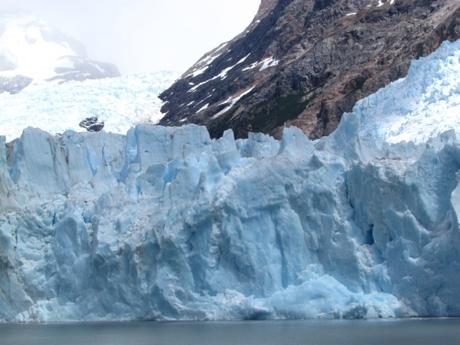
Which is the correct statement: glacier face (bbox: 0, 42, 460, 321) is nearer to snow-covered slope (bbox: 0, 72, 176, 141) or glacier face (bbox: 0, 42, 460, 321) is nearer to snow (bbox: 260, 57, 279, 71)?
snow-covered slope (bbox: 0, 72, 176, 141)

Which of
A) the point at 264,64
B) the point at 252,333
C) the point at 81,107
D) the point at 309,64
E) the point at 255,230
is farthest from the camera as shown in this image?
the point at 264,64

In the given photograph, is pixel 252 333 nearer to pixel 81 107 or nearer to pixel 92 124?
pixel 92 124

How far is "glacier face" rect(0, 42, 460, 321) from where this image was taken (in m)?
26.2

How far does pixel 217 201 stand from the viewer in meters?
28.5

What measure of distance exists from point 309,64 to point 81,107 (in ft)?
56.8

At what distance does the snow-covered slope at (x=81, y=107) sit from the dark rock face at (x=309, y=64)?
2.71 m

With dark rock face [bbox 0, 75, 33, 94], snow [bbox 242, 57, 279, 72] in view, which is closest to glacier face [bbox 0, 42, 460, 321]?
snow [bbox 242, 57, 279, 72]

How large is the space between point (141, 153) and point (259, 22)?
2379 inches

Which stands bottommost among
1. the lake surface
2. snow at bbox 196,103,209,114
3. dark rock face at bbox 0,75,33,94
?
the lake surface

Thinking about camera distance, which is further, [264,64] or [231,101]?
[264,64]

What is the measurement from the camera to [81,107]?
7006cm

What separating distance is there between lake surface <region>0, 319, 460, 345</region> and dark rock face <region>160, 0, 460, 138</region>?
85.4ft

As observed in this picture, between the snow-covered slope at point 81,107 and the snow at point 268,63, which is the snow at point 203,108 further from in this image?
the snow at point 268,63

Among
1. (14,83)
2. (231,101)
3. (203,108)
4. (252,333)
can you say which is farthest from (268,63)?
(252,333)
